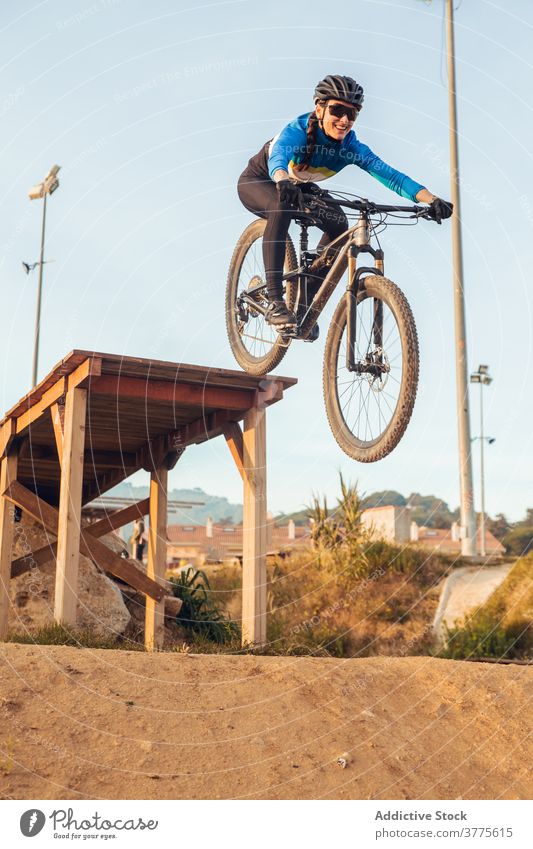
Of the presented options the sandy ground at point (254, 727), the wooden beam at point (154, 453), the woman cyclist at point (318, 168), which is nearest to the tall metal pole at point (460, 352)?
the wooden beam at point (154, 453)

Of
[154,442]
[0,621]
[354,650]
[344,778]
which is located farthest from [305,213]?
[354,650]

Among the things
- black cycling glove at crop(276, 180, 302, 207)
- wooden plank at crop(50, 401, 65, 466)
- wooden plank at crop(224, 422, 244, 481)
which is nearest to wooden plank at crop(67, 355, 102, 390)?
wooden plank at crop(50, 401, 65, 466)

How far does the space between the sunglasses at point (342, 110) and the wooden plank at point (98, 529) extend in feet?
39.1

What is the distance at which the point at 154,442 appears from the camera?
17625 millimetres

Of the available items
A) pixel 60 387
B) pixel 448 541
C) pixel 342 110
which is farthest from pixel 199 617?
pixel 448 541

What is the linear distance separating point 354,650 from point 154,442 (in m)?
6.32

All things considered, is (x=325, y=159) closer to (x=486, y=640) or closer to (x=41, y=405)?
(x=41, y=405)

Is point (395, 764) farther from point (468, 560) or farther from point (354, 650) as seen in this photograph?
point (468, 560)

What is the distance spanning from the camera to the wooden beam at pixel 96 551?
1512 cm

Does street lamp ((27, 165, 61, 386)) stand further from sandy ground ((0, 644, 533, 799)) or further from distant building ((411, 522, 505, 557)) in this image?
sandy ground ((0, 644, 533, 799))

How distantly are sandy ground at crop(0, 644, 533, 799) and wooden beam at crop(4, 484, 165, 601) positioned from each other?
4.50m

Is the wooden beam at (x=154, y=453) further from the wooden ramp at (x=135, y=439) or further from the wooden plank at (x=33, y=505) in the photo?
the wooden plank at (x=33, y=505)

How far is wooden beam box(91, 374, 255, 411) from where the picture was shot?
43.7 ft

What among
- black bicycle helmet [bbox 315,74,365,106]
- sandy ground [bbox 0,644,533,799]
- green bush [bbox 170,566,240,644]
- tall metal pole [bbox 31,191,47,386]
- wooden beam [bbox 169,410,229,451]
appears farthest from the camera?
tall metal pole [bbox 31,191,47,386]
